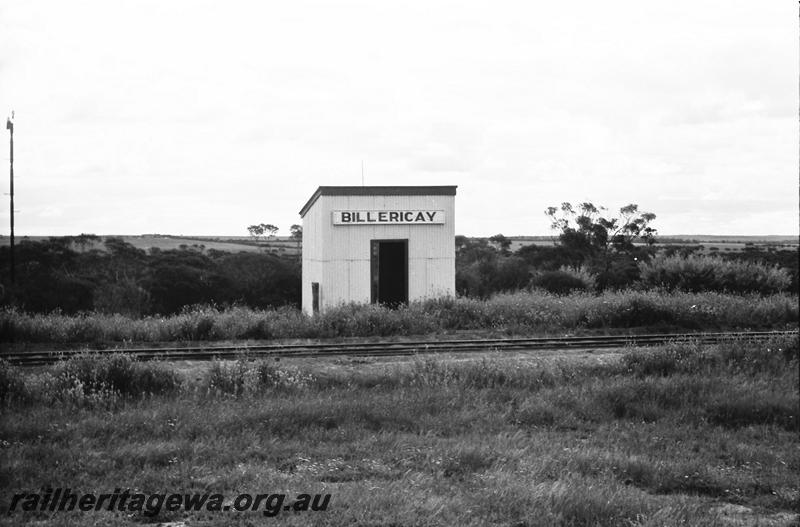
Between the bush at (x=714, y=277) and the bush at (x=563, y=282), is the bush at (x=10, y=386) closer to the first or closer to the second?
the bush at (x=714, y=277)

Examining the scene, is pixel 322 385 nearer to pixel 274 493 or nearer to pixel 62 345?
pixel 274 493

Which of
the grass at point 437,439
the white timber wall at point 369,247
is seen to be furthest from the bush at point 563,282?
the grass at point 437,439

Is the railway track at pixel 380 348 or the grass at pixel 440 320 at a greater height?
the grass at pixel 440 320

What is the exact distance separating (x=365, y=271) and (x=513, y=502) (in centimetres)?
1920

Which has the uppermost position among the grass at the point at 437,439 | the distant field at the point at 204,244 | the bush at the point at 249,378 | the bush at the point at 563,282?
the distant field at the point at 204,244

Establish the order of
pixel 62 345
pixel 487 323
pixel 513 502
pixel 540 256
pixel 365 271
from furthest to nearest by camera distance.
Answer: pixel 540 256, pixel 365 271, pixel 487 323, pixel 62 345, pixel 513 502

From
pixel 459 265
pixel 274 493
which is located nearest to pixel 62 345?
pixel 274 493

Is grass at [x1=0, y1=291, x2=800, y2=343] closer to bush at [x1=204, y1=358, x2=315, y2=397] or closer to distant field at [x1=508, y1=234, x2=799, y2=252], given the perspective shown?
bush at [x1=204, y1=358, x2=315, y2=397]

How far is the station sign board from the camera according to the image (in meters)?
26.8

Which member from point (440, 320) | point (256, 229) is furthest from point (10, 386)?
point (256, 229)

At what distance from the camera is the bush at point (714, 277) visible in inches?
1161

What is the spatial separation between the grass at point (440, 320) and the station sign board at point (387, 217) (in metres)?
4.28

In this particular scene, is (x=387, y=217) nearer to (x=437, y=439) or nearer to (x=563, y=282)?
(x=563, y=282)

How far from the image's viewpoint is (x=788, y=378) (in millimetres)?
14367
